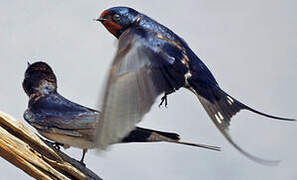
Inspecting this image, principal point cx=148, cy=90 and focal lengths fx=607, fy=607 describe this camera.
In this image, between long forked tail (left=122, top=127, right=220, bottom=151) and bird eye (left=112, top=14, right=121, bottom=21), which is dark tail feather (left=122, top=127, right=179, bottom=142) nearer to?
long forked tail (left=122, top=127, right=220, bottom=151)

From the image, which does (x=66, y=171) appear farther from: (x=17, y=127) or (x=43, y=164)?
(x=17, y=127)

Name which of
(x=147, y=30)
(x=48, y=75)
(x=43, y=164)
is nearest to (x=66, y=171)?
(x=43, y=164)

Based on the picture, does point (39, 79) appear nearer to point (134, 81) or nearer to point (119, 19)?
point (119, 19)

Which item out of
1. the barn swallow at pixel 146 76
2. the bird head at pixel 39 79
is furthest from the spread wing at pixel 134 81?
Result: the bird head at pixel 39 79

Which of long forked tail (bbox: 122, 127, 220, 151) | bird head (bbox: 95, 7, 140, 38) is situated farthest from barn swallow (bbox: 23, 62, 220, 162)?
bird head (bbox: 95, 7, 140, 38)

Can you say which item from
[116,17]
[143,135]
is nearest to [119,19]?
[116,17]

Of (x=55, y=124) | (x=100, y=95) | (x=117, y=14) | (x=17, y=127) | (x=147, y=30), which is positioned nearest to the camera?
(x=100, y=95)
